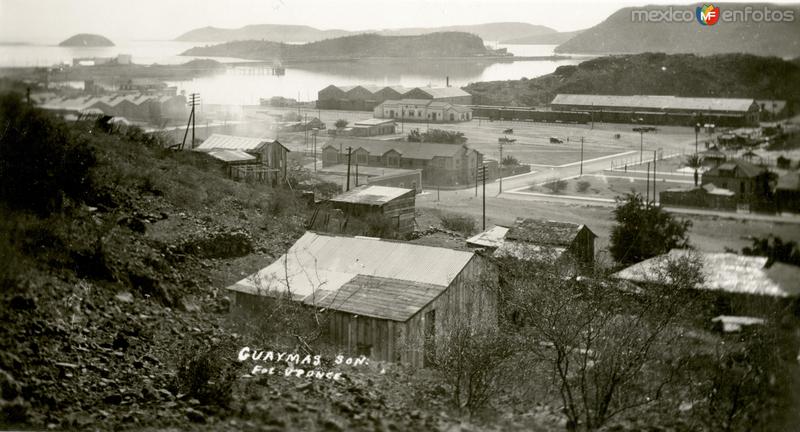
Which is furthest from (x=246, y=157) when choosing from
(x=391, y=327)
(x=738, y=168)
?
(x=738, y=168)

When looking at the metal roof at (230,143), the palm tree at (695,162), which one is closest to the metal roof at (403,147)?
the metal roof at (230,143)

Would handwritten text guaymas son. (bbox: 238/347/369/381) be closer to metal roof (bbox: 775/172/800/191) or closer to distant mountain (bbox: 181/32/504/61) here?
distant mountain (bbox: 181/32/504/61)

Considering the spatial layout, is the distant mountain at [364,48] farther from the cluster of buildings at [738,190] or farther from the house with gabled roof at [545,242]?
the cluster of buildings at [738,190]

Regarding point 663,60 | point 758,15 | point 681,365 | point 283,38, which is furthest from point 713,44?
point 283,38

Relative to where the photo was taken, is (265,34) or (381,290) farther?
(265,34)

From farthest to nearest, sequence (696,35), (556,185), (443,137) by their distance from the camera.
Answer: (443,137) → (556,185) → (696,35)

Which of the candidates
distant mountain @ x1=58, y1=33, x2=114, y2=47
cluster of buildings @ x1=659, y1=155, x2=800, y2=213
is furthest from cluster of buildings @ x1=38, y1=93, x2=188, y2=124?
cluster of buildings @ x1=659, y1=155, x2=800, y2=213

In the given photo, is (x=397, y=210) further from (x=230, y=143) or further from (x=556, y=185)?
(x=230, y=143)

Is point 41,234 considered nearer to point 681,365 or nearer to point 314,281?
point 314,281
